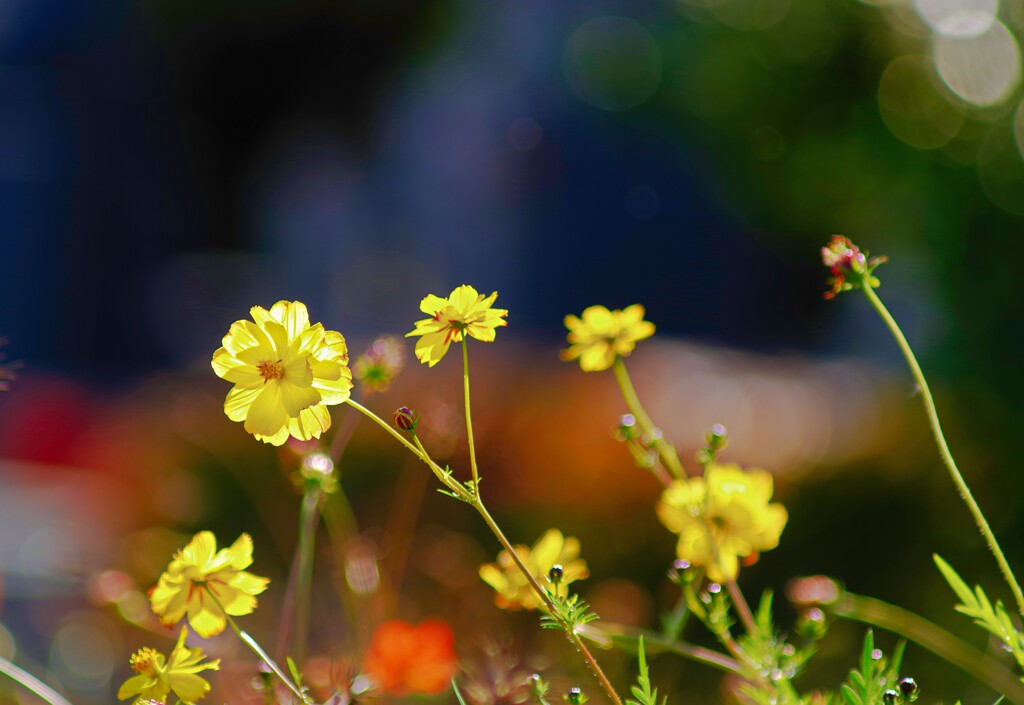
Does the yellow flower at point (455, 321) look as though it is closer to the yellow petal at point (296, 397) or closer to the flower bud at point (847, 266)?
the yellow petal at point (296, 397)

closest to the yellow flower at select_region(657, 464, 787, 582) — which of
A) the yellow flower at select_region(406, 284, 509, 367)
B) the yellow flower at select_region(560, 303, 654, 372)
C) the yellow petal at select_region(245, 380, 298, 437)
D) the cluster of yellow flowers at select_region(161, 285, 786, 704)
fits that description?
the cluster of yellow flowers at select_region(161, 285, 786, 704)

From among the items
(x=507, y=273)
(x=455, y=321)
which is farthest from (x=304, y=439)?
(x=507, y=273)

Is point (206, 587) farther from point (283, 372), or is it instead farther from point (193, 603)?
point (283, 372)

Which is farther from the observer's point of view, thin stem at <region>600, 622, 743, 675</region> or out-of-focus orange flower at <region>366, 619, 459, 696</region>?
out-of-focus orange flower at <region>366, 619, 459, 696</region>

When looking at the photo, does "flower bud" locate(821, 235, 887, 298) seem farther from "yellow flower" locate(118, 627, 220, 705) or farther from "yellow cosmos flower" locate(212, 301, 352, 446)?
"yellow flower" locate(118, 627, 220, 705)

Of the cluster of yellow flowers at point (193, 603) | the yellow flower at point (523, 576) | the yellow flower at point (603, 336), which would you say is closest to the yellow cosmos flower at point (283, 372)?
the cluster of yellow flowers at point (193, 603)

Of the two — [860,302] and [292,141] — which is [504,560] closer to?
[860,302]
